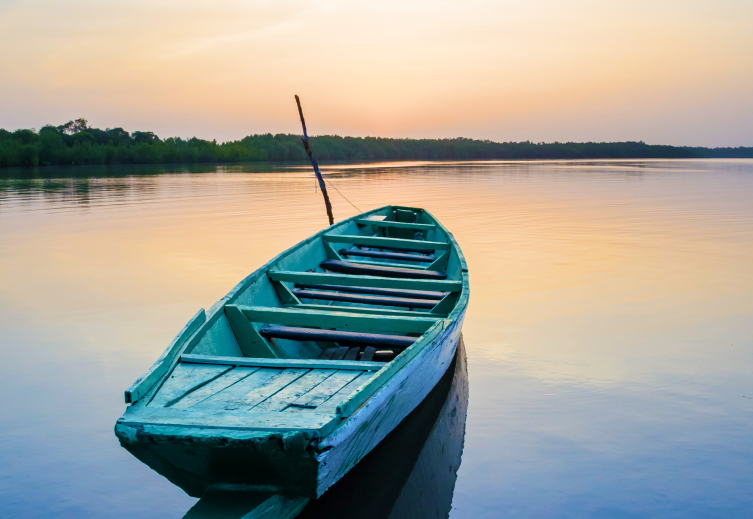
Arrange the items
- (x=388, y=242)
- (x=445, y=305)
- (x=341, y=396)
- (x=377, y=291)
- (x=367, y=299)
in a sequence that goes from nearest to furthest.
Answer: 1. (x=341, y=396)
2. (x=445, y=305)
3. (x=367, y=299)
4. (x=377, y=291)
5. (x=388, y=242)

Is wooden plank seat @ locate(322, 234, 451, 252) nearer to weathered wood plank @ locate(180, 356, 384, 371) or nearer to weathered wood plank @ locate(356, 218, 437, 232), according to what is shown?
weathered wood plank @ locate(356, 218, 437, 232)

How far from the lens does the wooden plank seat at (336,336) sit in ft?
13.7

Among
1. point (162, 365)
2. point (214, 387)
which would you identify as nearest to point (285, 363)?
point (214, 387)

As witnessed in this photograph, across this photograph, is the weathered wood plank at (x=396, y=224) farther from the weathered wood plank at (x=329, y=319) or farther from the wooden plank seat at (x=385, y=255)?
the weathered wood plank at (x=329, y=319)

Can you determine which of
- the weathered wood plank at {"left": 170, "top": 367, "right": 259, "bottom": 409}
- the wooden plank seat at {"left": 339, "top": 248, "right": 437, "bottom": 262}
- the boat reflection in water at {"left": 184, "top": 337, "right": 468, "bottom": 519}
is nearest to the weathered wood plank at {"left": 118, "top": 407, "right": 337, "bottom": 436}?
the weathered wood plank at {"left": 170, "top": 367, "right": 259, "bottom": 409}

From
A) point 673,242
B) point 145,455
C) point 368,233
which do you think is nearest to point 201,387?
point 145,455

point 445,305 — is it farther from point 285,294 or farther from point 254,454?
point 254,454

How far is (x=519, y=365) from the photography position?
579 centimetres

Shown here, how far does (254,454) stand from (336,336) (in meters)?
1.83

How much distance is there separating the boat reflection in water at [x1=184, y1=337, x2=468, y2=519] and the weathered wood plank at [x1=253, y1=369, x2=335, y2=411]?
1.39ft

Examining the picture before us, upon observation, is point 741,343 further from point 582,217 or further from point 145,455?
point 582,217

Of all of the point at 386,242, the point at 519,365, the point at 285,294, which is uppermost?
the point at 386,242

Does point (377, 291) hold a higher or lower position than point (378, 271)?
lower

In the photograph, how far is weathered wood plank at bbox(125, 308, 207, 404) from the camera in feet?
9.05
